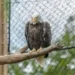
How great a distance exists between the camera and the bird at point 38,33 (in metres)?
1.79

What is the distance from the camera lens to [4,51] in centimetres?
173

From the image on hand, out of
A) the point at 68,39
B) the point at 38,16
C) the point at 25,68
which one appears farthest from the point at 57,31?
the point at 25,68

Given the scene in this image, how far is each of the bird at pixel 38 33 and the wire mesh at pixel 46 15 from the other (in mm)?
133

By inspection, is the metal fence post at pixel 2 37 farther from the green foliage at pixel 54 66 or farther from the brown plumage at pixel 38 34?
the green foliage at pixel 54 66

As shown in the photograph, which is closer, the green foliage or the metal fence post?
the metal fence post

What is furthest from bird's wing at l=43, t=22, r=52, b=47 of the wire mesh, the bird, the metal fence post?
the metal fence post

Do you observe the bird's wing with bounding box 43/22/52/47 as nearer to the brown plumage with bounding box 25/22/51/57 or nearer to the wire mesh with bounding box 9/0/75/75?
the brown plumage with bounding box 25/22/51/57

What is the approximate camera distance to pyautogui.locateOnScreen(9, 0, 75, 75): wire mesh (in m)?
1.96

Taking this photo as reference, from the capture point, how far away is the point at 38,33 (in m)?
1.80

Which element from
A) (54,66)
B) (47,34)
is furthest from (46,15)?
(54,66)

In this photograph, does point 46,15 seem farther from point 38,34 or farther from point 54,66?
point 54,66

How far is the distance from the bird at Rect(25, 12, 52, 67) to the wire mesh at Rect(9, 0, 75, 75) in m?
0.13

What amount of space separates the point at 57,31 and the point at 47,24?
0.55ft

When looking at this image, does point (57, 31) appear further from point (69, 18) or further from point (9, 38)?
point (9, 38)
